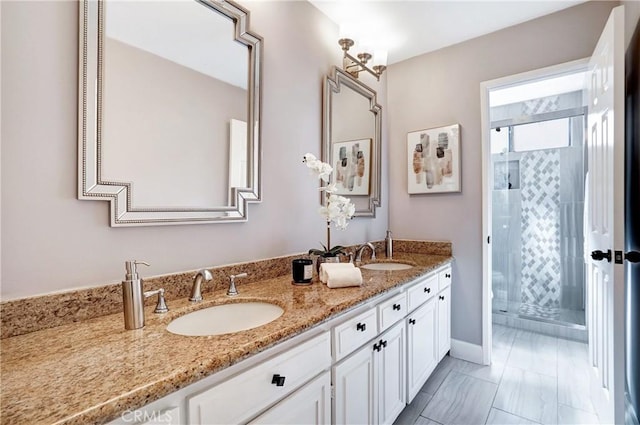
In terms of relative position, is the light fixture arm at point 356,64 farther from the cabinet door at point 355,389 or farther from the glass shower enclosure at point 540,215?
the glass shower enclosure at point 540,215

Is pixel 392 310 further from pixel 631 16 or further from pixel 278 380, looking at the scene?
pixel 631 16

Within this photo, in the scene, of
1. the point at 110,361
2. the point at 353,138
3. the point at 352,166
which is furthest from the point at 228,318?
the point at 353,138

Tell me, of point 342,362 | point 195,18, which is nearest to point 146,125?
point 195,18

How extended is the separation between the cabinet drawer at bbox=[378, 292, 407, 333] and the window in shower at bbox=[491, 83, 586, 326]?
2.36m

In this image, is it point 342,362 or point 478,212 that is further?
point 478,212

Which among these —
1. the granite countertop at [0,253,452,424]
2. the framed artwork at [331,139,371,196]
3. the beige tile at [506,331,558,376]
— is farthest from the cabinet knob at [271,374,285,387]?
the beige tile at [506,331,558,376]

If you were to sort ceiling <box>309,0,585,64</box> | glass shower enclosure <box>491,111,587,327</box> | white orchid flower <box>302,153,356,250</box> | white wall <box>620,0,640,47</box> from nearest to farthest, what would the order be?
white wall <box>620,0,640,47</box>
white orchid flower <box>302,153,356,250</box>
ceiling <box>309,0,585,64</box>
glass shower enclosure <box>491,111,587,327</box>

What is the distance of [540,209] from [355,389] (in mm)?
3175

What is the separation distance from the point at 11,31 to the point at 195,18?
64 centimetres

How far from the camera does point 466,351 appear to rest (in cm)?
236

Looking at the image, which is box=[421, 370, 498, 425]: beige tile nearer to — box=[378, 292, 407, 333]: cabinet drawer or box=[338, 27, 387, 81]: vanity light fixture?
box=[378, 292, 407, 333]: cabinet drawer

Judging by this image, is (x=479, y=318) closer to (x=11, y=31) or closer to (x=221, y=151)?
(x=221, y=151)

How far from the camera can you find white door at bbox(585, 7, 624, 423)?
1.32 meters

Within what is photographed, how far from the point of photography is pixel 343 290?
53.2 inches
